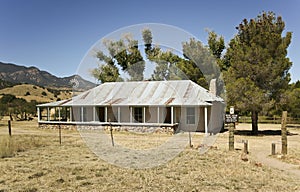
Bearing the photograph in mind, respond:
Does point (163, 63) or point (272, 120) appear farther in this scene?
point (272, 120)

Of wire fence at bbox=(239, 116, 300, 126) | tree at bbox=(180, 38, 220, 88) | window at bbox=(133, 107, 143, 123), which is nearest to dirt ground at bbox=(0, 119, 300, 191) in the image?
window at bbox=(133, 107, 143, 123)

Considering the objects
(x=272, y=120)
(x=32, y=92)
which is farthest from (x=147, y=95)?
(x=32, y=92)

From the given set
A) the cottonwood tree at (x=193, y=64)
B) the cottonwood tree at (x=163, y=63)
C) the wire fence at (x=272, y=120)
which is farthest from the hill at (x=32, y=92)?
the wire fence at (x=272, y=120)

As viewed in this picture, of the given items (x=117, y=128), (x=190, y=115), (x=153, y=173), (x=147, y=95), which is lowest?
(x=153, y=173)

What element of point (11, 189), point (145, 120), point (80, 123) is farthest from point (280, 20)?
point (11, 189)

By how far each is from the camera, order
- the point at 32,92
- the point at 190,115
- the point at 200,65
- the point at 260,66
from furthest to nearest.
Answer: the point at 32,92
the point at 200,65
the point at 190,115
the point at 260,66

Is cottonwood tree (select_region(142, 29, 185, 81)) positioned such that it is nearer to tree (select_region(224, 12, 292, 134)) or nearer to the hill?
tree (select_region(224, 12, 292, 134))

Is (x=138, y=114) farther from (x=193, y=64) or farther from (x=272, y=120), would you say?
(x=272, y=120)

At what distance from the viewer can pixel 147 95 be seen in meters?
24.3

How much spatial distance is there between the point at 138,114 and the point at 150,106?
2181 mm

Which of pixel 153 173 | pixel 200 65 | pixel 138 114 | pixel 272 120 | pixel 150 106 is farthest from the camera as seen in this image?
pixel 272 120

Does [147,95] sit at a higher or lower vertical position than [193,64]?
lower

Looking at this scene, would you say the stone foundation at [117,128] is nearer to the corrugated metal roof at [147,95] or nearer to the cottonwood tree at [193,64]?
the corrugated metal roof at [147,95]

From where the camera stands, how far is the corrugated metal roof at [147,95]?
2247 cm
